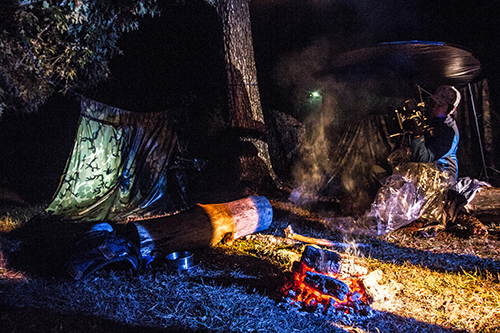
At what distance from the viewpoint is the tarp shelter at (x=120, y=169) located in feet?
15.9

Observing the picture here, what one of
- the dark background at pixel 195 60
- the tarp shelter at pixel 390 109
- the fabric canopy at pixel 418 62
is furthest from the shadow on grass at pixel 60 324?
the fabric canopy at pixel 418 62

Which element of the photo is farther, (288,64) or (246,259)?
(288,64)

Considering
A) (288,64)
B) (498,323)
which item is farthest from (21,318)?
(288,64)

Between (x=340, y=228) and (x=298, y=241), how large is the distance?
0.97 metres

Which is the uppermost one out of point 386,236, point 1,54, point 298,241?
point 1,54

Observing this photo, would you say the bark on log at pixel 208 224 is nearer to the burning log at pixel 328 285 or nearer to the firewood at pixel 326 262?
the firewood at pixel 326 262

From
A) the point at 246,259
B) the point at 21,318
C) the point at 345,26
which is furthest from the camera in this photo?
the point at 345,26

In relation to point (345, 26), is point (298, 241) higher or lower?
lower

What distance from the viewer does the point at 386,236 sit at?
413 cm

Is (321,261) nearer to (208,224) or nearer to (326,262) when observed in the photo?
(326,262)

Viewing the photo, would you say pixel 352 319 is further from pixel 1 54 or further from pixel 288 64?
pixel 288 64

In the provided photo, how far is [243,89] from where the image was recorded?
18.4 feet

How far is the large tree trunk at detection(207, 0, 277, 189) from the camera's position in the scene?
5.46 metres

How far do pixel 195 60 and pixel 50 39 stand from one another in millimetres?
4205
